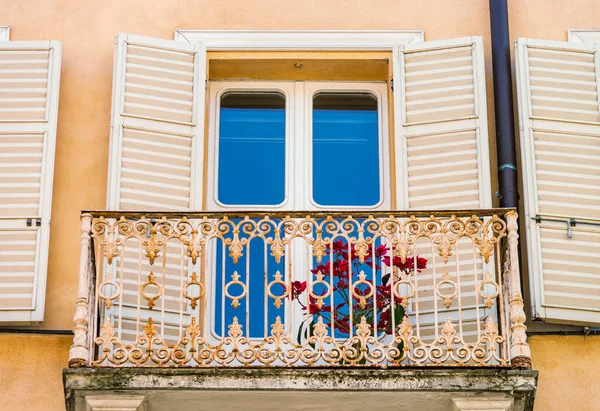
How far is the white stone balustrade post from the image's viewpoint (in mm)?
9805

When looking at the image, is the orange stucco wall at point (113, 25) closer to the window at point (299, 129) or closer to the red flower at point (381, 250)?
the window at point (299, 129)

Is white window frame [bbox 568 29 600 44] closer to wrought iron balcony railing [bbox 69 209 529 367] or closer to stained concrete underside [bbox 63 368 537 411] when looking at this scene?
wrought iron balcony railing [bbox 69 209 529 367]

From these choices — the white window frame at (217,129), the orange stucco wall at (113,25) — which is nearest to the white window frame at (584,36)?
the orange stucco wall at (113,25)

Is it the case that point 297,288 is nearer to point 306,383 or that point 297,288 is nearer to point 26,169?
point 306,383

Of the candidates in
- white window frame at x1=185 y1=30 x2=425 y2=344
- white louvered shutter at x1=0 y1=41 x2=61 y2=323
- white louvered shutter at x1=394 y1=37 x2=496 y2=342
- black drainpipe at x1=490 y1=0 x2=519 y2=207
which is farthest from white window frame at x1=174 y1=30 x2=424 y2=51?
white louvered shutter at x1=0 y1=41 x2=61 y2=323

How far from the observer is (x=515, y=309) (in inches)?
391

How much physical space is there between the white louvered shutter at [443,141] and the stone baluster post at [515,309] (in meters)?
0.56

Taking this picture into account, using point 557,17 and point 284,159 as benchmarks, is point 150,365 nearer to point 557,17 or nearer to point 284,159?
point 284,159

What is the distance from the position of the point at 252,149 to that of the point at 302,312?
130 cm

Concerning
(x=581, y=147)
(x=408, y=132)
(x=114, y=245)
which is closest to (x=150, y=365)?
(x=114, y=245)

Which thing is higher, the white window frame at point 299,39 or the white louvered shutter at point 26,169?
the white window frame at point 299,39

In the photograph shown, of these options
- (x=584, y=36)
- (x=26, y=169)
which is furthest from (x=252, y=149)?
(x=584, y=36)

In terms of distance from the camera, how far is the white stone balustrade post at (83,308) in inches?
386

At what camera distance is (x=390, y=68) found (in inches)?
460
